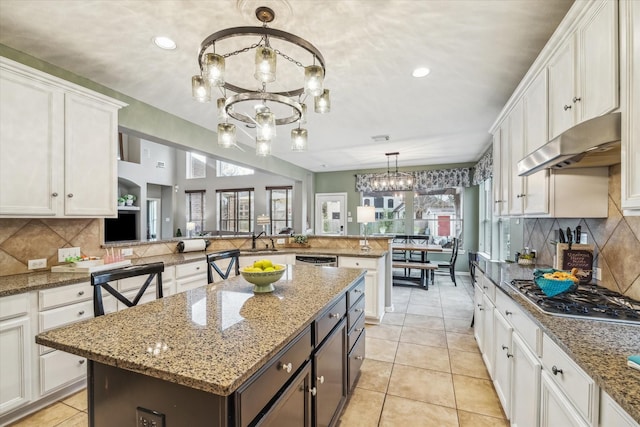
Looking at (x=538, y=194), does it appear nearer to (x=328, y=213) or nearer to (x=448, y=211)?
(x=448, y=211)

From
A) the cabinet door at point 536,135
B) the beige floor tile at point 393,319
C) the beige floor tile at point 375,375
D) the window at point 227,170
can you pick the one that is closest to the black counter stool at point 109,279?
the beige floor tile at point 375,375

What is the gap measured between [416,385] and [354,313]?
882 millimetres

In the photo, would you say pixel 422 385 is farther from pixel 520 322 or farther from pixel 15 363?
pixel 15 363

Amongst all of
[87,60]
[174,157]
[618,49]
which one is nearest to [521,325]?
[618,49]

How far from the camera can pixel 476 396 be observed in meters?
2.24

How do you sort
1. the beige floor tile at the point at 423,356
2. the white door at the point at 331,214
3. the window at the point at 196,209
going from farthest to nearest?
the window at the point at 196,209, the white door at the point at 331,214, the beige floor tile at the point at 423,356

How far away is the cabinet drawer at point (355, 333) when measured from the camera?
2.07 m

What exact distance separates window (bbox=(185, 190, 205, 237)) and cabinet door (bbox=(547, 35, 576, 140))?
33.2 feet

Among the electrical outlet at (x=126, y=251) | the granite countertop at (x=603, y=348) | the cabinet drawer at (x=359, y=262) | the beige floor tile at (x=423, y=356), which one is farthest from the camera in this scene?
the cabinet drawer at (x=359, y=262)

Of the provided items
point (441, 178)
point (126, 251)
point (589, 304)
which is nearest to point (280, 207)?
point (441, 178)

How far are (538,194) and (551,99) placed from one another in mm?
650

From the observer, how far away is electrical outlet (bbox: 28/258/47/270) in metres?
2.42

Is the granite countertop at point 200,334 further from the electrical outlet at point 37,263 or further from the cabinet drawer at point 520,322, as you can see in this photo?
the electrical outlet at point 37,263

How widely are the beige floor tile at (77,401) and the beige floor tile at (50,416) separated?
26mm
